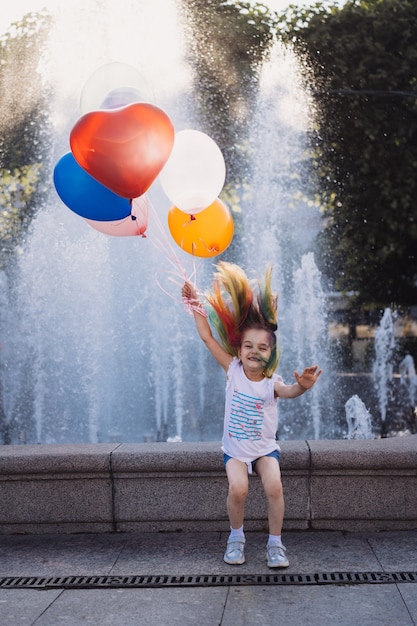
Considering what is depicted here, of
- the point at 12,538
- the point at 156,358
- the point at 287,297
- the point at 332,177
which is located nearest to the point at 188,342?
the point at 156,358

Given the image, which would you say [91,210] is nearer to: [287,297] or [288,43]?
[287,297]

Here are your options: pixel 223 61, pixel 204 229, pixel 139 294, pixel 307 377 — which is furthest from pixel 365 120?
pixel 307 377

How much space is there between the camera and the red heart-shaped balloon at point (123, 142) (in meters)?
4.12

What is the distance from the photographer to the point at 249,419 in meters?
4.31

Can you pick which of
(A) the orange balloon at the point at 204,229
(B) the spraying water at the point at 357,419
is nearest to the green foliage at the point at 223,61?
(B) the spraying water at the point at 357,419

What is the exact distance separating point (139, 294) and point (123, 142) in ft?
34.0

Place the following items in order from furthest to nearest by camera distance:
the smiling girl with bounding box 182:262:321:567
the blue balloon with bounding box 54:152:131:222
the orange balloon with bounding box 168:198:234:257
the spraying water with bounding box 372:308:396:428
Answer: the spraying water with bounding box 372:308:396:428 < the orange balloon with bounding box 168:198:234:257 < the blue balloon with bounding box 54:152:131:222 < the smiling girl with bounding box 182:262:321:567

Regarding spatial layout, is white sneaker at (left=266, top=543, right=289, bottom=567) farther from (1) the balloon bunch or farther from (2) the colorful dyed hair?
(1) the balloon bunch

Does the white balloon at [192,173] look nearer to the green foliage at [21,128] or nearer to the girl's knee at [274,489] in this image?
the girl's knee at [274,489]

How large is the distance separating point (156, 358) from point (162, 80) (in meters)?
6.30

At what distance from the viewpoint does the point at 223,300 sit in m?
4.40

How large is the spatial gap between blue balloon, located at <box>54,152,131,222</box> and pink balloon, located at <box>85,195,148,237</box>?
0.22 ft

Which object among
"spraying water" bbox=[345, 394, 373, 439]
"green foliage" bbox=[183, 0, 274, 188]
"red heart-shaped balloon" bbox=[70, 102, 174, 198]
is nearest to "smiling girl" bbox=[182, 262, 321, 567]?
"red heart-shaped balloon" bbox=[70, 102, 174, 198]

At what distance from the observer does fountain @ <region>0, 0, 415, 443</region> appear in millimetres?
11179
